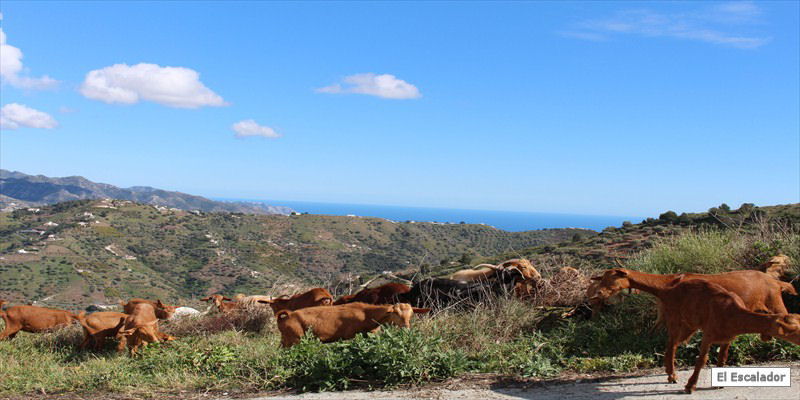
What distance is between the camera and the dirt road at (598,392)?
168 inches

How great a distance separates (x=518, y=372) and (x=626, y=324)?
6.25 ft

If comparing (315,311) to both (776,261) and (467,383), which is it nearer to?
(467,383)

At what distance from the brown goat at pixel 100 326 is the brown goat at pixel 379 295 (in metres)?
2.95

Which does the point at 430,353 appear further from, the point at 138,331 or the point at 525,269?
the point at 138,331

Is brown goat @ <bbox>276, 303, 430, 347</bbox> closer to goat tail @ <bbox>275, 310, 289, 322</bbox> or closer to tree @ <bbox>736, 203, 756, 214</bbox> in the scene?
goat tail @ <bbox>275, 310, 289, 322</bbox>

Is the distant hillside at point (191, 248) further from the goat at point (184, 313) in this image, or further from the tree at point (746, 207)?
the goat at point (184, 313)

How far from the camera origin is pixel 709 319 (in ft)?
13.6

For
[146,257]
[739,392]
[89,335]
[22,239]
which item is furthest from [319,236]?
[739,392]

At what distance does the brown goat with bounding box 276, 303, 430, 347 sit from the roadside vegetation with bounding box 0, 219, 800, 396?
22cm

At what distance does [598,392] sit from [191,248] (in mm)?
61645

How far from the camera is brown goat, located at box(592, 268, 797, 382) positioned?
4.86m

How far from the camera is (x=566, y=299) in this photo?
7836 millimetres

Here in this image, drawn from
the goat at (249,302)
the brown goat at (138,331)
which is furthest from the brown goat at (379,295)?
the brown goat at (138,331)

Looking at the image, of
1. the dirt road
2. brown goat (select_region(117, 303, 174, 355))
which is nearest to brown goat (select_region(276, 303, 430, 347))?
the dirt road
